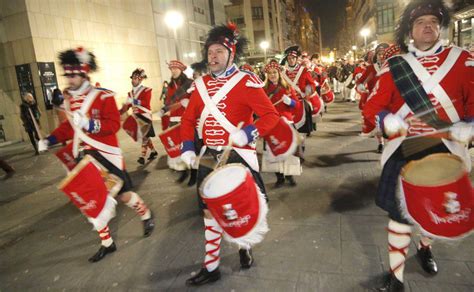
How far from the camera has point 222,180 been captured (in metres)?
2.37

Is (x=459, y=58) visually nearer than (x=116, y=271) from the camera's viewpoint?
Yes

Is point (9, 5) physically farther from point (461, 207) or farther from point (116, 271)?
point (461, 207)

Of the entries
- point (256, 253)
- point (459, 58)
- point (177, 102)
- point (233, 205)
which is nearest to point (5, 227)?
point (177, 102)

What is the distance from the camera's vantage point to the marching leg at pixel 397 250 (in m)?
2.53

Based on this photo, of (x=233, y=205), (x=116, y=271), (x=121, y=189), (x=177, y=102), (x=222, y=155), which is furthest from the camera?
(x=177, y=102)

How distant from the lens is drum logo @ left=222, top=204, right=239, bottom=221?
7.40ft

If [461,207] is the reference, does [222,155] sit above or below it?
above

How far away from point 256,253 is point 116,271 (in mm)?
1368

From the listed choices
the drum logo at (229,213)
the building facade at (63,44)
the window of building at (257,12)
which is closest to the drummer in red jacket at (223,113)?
the drum logo at (229,213)

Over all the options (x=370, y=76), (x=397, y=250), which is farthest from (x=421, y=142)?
(x=370, y=76)

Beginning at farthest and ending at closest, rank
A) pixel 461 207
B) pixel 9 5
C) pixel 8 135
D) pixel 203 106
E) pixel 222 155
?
pixel 8 135
pixel 9 5
pixel 203 106
pixel 222 155
pixel 461 207

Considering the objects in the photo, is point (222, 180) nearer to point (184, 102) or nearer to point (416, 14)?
point (416, 14)

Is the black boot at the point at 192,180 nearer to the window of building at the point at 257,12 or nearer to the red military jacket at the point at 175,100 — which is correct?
the red military jacket at the point at 175,100

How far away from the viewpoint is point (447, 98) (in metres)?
2.34
